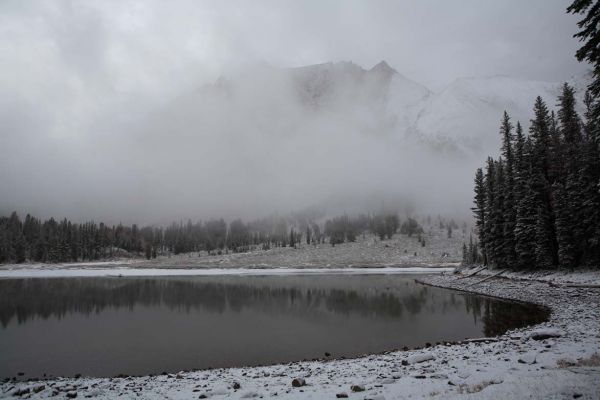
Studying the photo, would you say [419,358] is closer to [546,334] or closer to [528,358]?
[528,358]

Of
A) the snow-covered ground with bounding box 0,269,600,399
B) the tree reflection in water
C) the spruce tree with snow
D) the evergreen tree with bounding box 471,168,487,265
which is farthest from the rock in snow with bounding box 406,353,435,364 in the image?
the evergreen tree with bounding box 471,168,487,265

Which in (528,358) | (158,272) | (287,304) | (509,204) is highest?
(509,204)

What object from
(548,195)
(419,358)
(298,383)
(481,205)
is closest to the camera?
(298,383)

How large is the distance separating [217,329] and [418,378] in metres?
25.0

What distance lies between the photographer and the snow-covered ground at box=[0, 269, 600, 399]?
10680mm

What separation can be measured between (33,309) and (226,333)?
1263 inches

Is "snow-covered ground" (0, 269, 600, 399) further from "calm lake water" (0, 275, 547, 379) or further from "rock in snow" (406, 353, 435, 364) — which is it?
"calm lake water" (0, 275, 547, 379)

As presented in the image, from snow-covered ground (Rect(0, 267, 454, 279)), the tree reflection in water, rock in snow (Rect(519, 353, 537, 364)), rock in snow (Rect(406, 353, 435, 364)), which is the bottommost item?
snow-covered ground (Rect(0, 267, 454, 279))

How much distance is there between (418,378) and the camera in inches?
581

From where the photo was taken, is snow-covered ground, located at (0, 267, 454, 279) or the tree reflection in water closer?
the tree reflection in water

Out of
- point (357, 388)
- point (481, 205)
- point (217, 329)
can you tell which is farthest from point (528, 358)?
point (481, 205)

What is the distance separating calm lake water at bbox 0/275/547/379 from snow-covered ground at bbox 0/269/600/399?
4.29 metres

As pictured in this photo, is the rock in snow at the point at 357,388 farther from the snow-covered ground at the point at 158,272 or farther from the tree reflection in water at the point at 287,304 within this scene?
the snow-covered ground at the point at 158,272

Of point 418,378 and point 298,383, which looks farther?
point 298,383
